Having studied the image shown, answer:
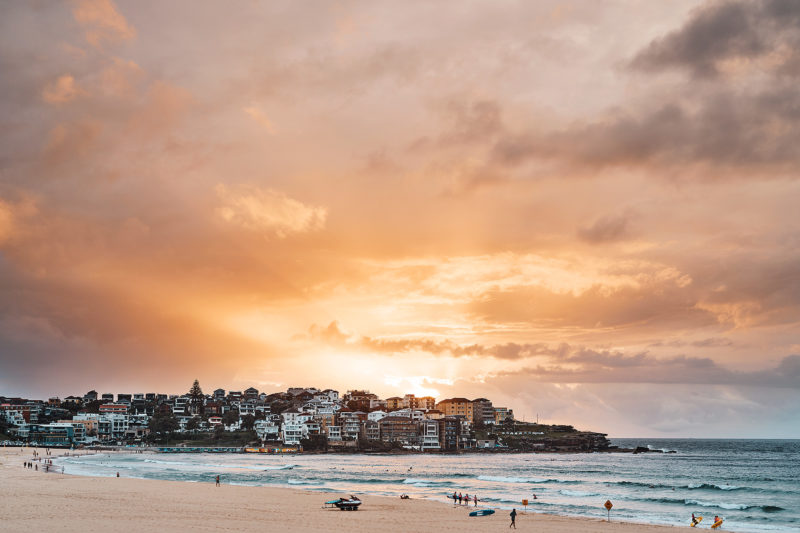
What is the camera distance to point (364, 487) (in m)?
75.8

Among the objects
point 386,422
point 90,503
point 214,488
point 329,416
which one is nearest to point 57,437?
point 329,416

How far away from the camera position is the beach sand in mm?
38562

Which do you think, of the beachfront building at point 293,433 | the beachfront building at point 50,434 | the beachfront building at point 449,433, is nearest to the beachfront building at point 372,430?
the beachfront building at point 293,433

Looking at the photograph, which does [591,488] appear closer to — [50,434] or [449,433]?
[449,433]

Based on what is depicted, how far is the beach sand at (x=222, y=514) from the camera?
1518 inches

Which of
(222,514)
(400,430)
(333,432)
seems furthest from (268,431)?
(222,514)

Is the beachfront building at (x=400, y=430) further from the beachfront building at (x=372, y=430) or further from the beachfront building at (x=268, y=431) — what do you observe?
the beachfront building at (x=268, y=431)

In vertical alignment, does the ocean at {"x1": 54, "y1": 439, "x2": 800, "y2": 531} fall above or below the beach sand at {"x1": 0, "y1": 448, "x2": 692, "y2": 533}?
below

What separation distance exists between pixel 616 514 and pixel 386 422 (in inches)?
5592

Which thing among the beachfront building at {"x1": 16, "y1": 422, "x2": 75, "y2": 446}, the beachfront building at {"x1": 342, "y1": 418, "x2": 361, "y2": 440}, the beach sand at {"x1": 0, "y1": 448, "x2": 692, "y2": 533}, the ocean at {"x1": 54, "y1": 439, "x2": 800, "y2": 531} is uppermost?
the beach sand at {"x1": 0, "y1": 448, "x2": 692, "y2": 533}

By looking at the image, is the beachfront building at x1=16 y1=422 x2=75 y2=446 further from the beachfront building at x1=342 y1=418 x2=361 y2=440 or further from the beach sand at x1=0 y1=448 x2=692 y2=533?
the beach sand at x1=0 y1=448 x2=692 y2=533

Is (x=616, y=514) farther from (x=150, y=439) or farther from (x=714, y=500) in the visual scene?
(x=150, y=439)

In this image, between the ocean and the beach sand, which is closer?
the beach sand

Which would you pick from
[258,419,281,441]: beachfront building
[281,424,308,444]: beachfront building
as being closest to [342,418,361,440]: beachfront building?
[281,424,308,444]: beachfront building
